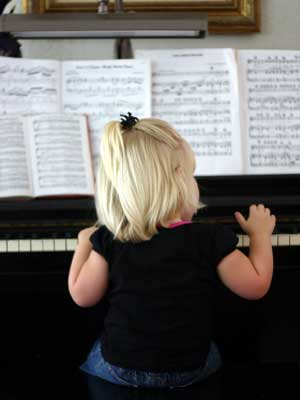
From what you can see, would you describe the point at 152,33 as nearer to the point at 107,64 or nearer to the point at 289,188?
the point at 107,64

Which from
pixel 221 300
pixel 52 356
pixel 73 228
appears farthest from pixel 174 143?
pixel 52 356

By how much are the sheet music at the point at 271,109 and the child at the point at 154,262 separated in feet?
1.75

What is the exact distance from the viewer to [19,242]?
177 centimetres

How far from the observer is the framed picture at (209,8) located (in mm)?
2713

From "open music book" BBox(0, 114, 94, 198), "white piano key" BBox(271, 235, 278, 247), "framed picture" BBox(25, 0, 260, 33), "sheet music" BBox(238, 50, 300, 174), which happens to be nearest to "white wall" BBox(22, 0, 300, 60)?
"framed picture" BBox(25, 0, 260, 33)

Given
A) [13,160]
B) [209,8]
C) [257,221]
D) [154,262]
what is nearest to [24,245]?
[13,160]

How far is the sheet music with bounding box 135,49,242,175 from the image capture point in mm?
1956

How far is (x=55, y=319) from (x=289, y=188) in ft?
2.68

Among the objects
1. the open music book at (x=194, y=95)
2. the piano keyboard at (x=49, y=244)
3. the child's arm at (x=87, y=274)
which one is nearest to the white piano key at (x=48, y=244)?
the piano keyboard at (x=49, y=244)

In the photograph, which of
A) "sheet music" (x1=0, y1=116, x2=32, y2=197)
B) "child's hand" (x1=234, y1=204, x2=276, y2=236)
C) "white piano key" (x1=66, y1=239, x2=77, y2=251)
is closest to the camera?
"child's hand" (x1=234, y1=204, x2=276, y2=236)

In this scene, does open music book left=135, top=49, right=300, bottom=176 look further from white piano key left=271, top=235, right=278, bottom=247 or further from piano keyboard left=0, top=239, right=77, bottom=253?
piano keyboard left=0, top=239, right=77, bottom=253

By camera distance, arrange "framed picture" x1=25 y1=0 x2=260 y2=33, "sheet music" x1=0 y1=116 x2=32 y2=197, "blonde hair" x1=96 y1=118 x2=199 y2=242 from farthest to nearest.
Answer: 1. "framed picture" x1=25 y1=0 x2=260 y2=33
2. "sheet music" x1=0 y1=116 x2=32 y2=197
3. "blonde hair" x1=96 y1=118 x2=199 y2=242

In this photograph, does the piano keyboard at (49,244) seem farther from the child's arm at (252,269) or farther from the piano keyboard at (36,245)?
the child's arm at (252,269)

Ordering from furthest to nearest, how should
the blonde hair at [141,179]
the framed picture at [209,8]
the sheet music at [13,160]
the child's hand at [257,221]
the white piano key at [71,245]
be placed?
the framed picture at [209,8]
the sheet music at [13,160]
the white piano key at [71,245]
the child's hand at [257,221]
the blonde hair at [141,179]
